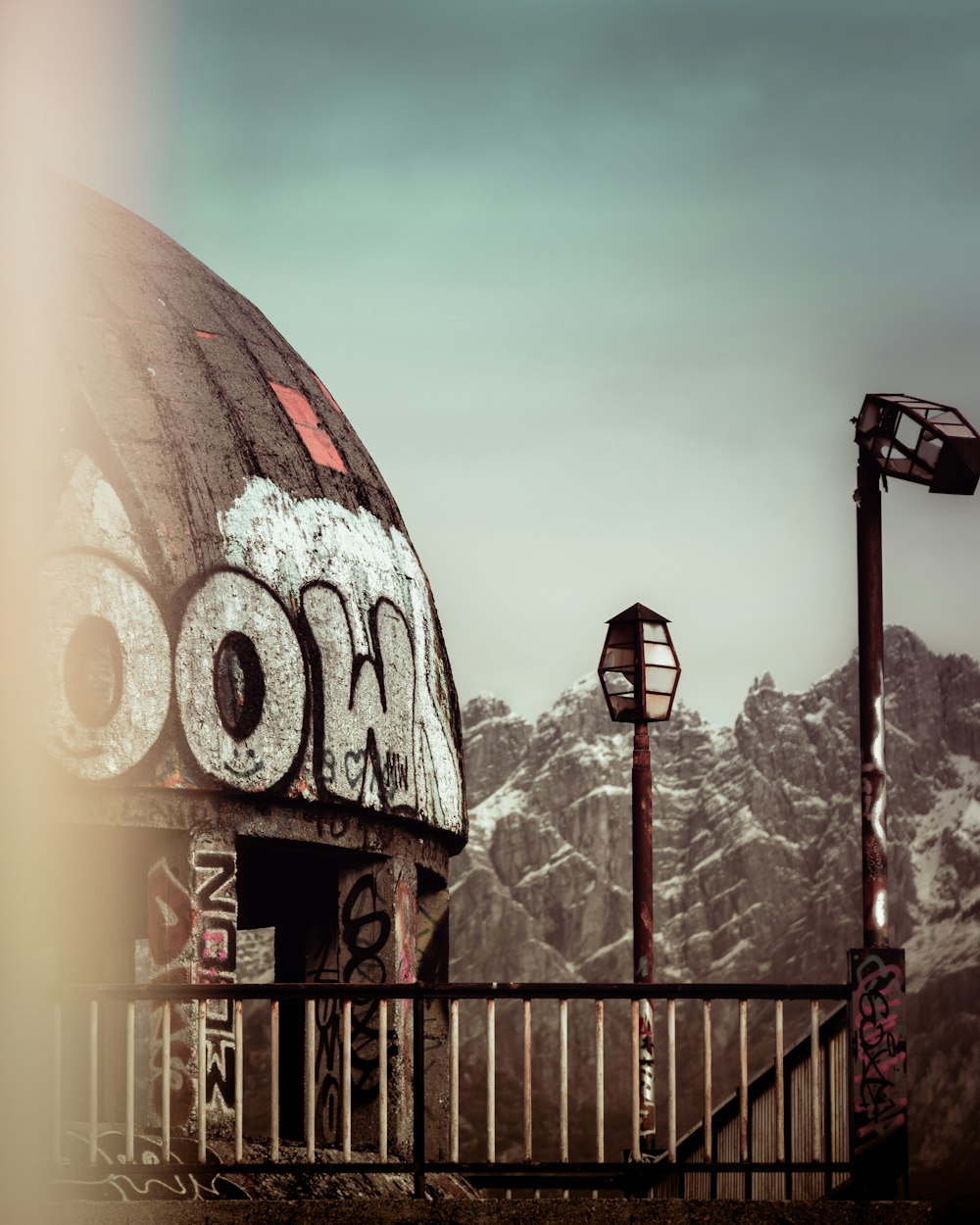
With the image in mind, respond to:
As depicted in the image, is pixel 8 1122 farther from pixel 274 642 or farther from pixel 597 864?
pixel 597 864

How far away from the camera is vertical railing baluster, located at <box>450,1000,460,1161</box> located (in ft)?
30.5

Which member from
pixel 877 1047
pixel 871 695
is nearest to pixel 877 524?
pixel 871 695

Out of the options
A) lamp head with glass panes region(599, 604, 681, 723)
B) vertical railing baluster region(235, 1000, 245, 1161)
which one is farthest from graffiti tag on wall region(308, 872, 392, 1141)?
vertical railing baluster region(235, 1000, 245, 1161)

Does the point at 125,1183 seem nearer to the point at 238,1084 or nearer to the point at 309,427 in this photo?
the point at 238,1084

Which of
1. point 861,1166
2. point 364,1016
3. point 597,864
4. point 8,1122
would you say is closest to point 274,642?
point 364,1016

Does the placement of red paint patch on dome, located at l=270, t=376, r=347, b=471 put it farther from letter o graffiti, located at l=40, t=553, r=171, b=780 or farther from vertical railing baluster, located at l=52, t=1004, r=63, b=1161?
vertical railing baluster, located at l=52, t=1004, r=63, b=1161

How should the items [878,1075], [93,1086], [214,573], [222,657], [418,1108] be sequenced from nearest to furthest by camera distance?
[93,1086] → [418,1108] → [878,1075] → [222,657] → [214,573]

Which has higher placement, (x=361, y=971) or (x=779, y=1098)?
(x=361, y=971)

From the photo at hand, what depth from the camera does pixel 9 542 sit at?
1248 cm

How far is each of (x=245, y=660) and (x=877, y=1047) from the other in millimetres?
5548

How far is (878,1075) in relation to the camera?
31.7 ft

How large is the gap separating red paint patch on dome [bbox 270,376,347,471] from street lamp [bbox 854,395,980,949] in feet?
14.8

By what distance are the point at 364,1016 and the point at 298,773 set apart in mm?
2374

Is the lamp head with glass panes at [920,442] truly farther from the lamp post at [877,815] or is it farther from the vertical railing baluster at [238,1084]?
the vertical railing baluster at [238,1084]
